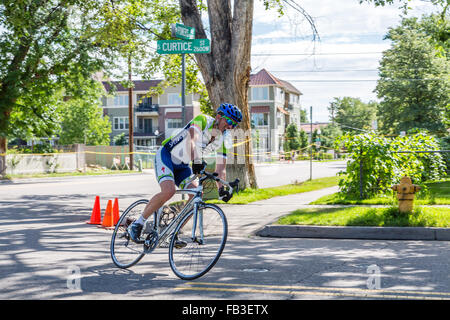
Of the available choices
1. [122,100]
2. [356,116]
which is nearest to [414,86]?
[122,100]

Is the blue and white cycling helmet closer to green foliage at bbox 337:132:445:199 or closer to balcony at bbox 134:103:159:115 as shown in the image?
green foliage at bbox 337:132:445:199

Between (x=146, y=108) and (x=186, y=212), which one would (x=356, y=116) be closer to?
(x=146, y=108)

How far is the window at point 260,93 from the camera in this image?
77.4 metres

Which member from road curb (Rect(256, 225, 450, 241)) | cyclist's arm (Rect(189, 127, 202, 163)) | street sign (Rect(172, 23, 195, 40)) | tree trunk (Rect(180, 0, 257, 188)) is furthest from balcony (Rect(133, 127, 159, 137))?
cyclist's arm (Rect(189, 127, 202, 163))

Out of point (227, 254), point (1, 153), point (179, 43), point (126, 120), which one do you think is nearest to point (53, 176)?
point (1, 153)

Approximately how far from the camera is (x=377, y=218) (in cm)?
962

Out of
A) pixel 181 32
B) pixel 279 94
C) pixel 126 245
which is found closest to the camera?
pixel 126 245

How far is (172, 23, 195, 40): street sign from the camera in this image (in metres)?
11.4

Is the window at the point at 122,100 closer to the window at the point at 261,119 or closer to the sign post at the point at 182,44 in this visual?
the window at the point at 261,119

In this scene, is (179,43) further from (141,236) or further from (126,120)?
(126,120)

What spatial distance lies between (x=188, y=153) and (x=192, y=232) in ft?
3.04

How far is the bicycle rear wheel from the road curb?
325 centimetres

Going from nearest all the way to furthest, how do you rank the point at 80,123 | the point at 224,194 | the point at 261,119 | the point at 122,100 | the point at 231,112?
the point at 224,194 < the point at 231,112 < the point at 80,123 < the point at 122,100 < the point at 261,119

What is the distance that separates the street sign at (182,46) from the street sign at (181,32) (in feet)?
0.44
